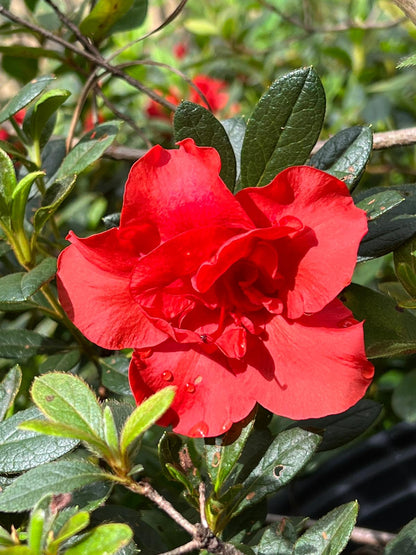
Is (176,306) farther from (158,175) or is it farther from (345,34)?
(345,34)

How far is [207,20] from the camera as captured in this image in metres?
2.32

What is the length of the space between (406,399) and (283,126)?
479 millimetres

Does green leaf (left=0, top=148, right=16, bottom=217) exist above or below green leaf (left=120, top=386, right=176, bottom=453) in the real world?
above

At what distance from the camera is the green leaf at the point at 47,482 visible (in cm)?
54

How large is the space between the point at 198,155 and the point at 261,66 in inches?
58.6

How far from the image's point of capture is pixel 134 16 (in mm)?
1166

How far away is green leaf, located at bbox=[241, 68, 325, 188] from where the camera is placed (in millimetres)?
692

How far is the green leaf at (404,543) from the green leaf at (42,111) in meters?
0.63

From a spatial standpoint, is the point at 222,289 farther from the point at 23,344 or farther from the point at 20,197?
the point at 23,344

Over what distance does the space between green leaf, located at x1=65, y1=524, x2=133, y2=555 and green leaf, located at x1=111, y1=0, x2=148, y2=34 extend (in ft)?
3.02

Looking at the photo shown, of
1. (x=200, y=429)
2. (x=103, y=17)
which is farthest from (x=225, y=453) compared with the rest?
(x=103, y=17)

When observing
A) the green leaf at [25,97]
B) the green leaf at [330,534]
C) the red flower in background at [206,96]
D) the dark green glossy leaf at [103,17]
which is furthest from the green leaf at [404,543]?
the red flower in background at [206,96]

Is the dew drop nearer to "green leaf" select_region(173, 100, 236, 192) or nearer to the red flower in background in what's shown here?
"green leaf" select_region(173, 100, 236, 192)

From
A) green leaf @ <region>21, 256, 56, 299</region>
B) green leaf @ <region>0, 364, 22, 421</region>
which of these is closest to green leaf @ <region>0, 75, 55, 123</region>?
green leaf @ <region>21, 256, 56, 299</region>
